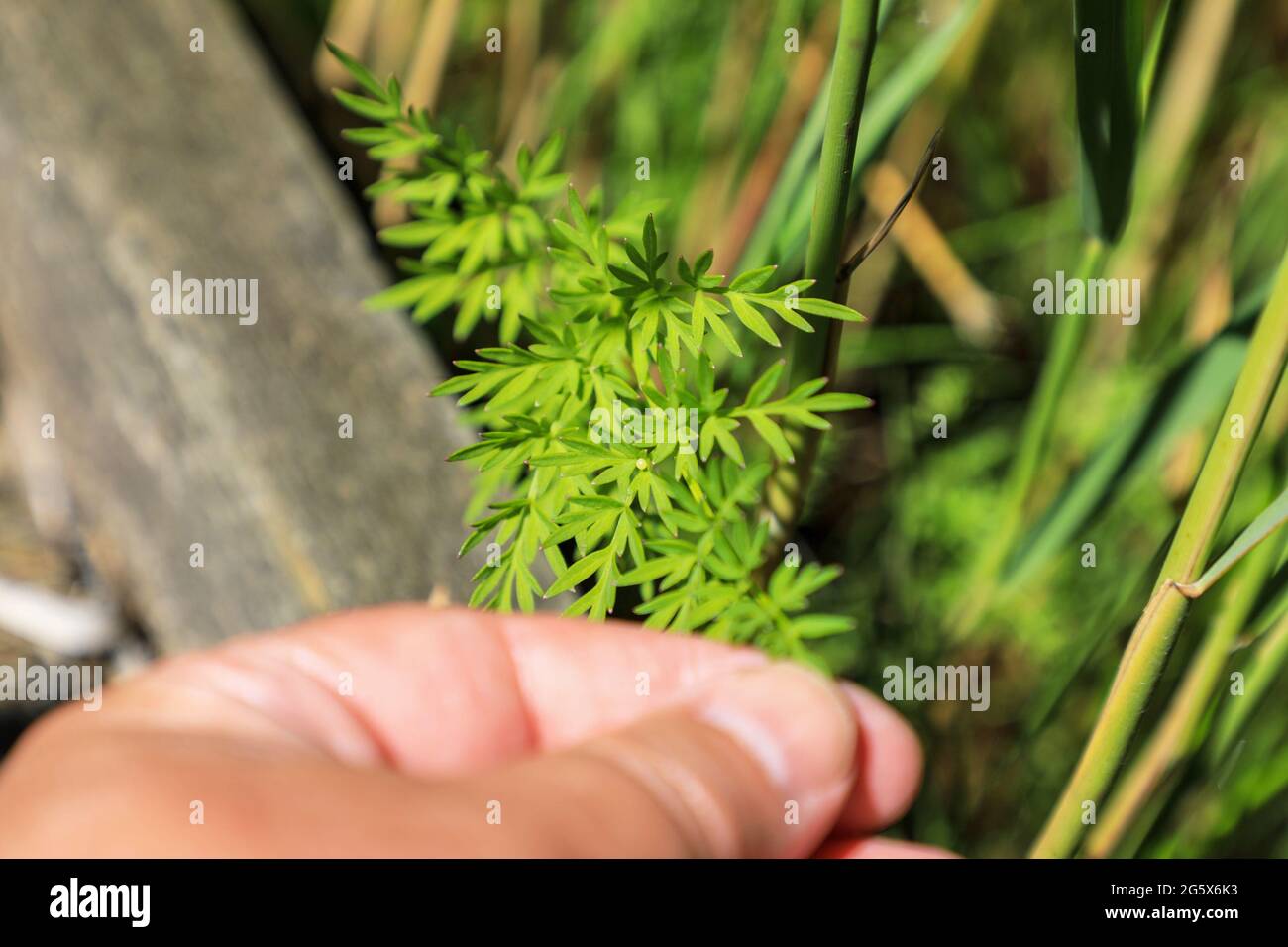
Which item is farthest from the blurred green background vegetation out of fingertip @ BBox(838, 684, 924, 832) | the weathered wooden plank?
fingertip @ BBox(838, 684, 924, 832)

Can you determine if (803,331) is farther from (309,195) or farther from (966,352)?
(966,352)

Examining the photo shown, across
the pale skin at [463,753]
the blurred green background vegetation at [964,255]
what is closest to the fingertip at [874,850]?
the pale skin at [463,753]

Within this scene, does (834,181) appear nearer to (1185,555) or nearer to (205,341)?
(1185,555)

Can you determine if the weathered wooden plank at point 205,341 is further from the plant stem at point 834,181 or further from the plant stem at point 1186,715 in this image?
the plant stem at point 1186,715

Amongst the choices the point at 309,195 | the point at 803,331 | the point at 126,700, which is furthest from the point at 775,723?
the point at 309,195

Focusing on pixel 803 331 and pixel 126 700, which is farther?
pixel 803 331

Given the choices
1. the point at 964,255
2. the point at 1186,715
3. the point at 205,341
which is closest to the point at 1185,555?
the point at 1186,715
